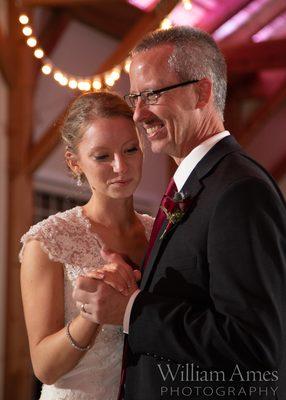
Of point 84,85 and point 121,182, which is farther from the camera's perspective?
point 84,85

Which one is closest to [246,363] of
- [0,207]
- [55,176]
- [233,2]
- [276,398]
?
[276,398]

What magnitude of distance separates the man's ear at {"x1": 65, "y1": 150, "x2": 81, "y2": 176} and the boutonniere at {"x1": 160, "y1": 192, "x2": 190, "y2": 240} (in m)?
0.72

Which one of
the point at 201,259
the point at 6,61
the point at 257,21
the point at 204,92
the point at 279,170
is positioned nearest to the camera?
the point at 201,259

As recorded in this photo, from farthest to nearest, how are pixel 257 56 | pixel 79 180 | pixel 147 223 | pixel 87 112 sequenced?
pixel 257 56 → pixel 147 223 → pixel 79 180 → pixel 87 112

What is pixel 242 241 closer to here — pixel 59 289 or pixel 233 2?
pixel 59 289

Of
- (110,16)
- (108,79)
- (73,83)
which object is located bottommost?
(73,83)

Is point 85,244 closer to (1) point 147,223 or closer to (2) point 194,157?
(1) point 147,223

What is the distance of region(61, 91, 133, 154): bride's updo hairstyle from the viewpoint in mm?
2492

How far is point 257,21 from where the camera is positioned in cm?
855

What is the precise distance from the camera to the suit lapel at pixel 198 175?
189cm

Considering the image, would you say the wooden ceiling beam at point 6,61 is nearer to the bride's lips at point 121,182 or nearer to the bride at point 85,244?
the bride at point 85,244

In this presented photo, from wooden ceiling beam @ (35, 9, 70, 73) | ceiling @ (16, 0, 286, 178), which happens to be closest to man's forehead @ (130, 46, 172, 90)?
ceiling @ (16, 0, 286, 178)

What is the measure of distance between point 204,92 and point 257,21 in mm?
6884

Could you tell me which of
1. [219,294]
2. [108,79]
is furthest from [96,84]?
[219,294]
